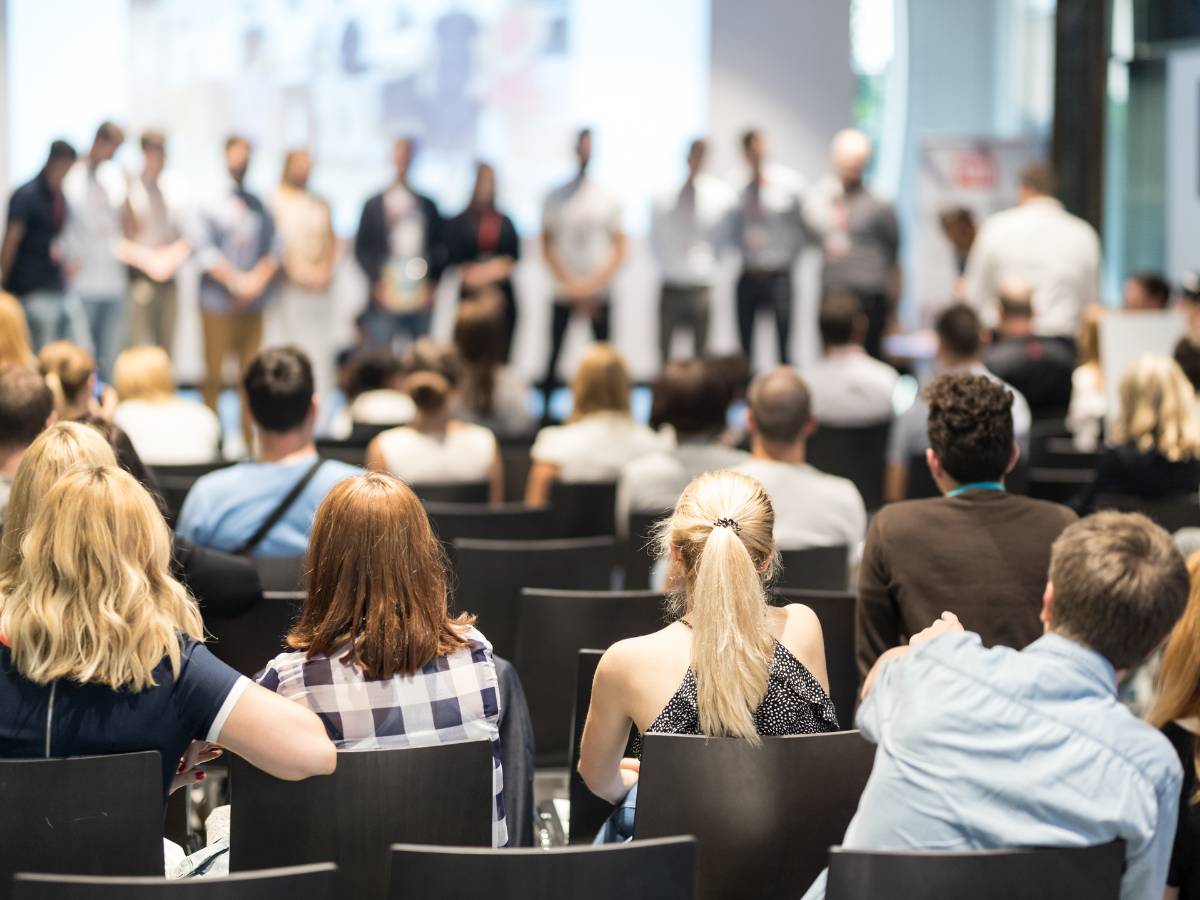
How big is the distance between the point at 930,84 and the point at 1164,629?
11.1 meters

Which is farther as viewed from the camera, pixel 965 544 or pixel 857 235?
pixel 857 235

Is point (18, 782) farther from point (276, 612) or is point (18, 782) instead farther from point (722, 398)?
point (722, 398)

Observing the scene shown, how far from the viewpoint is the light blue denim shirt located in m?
1.90

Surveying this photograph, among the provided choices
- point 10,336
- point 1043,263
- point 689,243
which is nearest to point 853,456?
point 1043,263

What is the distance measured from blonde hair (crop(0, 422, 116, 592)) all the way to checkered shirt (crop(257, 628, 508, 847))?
45cm

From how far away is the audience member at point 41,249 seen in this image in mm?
8844

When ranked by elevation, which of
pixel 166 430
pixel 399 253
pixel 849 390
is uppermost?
pixel 399 253

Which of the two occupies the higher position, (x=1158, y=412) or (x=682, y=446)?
(x=1158, y=412)

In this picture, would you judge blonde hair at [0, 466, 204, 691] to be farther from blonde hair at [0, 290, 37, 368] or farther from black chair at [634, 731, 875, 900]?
blonde hair at [0, 290, 37, 368]

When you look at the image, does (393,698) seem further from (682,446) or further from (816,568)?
(682,446)

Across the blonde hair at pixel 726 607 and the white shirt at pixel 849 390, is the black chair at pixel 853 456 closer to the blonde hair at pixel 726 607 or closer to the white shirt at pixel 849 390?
the white shirt at pixel 849 390

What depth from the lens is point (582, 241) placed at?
9.58 m

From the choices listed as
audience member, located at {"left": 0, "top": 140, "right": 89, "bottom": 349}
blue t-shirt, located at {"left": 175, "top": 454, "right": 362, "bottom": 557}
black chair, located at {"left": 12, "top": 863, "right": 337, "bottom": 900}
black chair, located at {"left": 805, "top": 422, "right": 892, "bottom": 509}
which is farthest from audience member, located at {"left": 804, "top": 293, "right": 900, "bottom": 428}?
audience member, located at {"left": 0, "top": 140, "right": 89, "bottom": 349}

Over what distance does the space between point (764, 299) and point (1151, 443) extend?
5.35m
